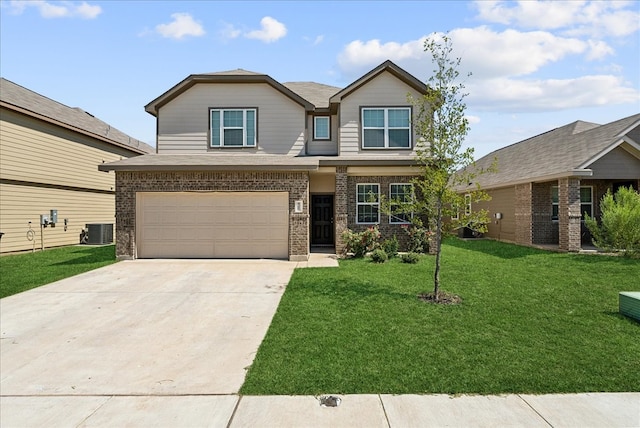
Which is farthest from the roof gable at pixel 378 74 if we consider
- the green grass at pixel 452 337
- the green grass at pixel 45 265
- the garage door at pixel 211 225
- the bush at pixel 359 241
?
the green grass at pixel 45 265

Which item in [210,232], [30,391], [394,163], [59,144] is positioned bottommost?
[30,391]

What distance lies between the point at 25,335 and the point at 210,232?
7.61 m

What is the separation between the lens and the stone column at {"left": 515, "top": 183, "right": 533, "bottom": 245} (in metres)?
16.6

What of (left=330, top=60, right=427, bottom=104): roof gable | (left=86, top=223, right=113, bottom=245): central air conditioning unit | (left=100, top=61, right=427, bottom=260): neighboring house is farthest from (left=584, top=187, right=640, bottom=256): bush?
(left=86, top=223, right=113, bottom=245): central air conditioning unit

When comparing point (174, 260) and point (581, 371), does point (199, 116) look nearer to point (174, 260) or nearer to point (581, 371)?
point (174, 260)

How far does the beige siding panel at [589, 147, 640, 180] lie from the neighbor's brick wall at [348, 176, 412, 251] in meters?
7.91

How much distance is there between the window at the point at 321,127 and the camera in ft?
52.3

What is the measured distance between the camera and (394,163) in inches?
551

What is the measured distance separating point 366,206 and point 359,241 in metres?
2.03

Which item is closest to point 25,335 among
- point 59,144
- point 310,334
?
point 310,334

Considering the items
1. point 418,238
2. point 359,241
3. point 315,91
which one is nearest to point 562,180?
point 418,238

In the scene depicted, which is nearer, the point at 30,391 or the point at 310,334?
the point at 30,391

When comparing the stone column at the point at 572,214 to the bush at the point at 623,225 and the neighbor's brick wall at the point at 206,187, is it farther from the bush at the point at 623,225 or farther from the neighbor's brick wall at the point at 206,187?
the neighbor's brick wall at the point at 206,187

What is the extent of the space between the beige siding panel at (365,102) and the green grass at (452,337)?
6.25 m
